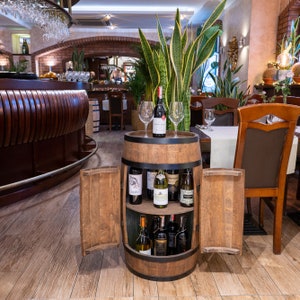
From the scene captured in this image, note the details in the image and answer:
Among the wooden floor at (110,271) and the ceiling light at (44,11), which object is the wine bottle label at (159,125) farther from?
the ceiling light at (44,11)

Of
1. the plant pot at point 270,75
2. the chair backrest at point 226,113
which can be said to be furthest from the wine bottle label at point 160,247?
the plant pot at point 270,75

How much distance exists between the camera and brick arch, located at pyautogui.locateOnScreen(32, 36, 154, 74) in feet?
38.2

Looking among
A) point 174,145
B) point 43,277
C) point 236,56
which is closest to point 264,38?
point 236,56

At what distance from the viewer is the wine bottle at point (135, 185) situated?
76.0 inches

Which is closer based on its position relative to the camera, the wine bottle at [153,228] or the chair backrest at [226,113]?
the wine bottle at [153,228]

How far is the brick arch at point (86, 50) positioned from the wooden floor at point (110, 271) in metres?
9.79

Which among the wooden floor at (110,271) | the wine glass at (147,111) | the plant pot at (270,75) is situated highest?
the plant pot at (270,75)

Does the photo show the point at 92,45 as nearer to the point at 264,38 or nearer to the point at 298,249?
the point at 264,38

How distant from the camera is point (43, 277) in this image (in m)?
2.02

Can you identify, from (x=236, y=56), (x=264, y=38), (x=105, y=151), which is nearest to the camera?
(x=105, y=151)

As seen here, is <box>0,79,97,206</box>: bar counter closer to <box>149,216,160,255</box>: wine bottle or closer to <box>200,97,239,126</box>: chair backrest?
<box>149,216,160,255</box>: wine bottle

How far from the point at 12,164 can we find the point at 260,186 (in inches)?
93.5

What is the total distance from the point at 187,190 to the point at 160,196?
0.17m

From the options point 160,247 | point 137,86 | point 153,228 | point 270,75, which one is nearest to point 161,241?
point 160,247
